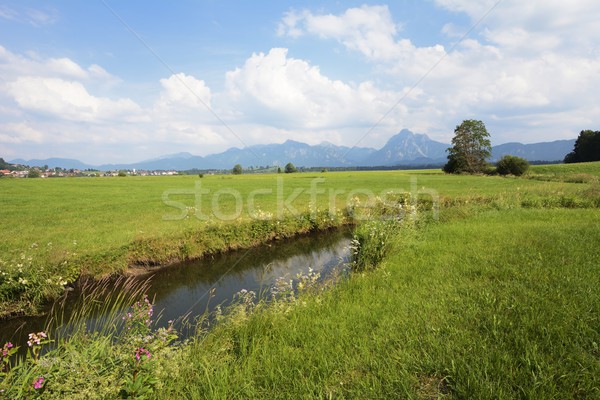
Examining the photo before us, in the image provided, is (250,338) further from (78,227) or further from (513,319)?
(78,227)

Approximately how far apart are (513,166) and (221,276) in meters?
69.9

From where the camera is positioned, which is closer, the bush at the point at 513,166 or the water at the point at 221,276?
the water at the point at 221,276

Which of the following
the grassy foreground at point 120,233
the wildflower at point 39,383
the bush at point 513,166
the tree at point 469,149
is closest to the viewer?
the wildflower at point 39,383

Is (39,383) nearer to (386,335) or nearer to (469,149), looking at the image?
(386,335)

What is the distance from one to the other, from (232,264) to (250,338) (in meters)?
8.47

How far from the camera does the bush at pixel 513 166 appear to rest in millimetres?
60750

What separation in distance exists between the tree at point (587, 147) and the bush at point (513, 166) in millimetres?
30990

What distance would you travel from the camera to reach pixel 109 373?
4.18 m

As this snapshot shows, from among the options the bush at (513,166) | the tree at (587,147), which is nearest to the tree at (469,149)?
the bush at (513,166)

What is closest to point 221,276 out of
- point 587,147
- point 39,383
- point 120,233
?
point 120,233

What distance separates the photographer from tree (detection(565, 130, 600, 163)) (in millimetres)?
75062

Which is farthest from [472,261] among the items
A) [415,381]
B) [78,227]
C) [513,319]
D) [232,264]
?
[78,227]

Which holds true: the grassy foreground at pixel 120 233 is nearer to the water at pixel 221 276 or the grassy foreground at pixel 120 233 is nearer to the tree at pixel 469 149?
the water at pixel 221 276

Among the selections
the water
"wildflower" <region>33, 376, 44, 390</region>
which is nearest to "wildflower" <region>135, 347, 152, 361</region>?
"wildflower" <region>33, 376, 44, 390</region>
